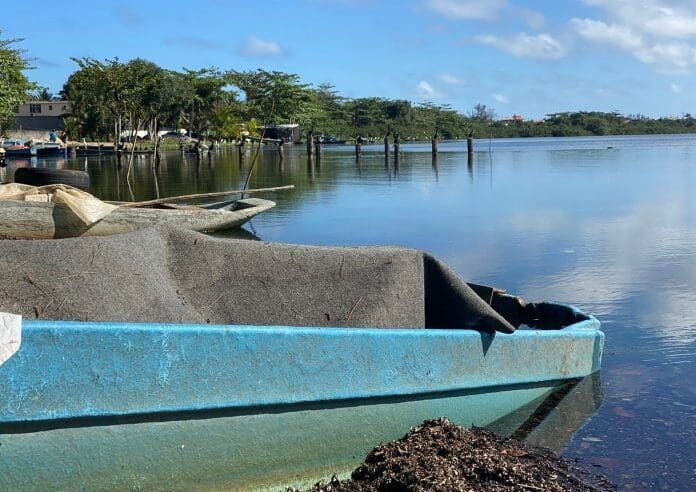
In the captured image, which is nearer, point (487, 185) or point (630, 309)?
point (630, 309)

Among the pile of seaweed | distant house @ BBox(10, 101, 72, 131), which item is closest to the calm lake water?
the pile of seaweed

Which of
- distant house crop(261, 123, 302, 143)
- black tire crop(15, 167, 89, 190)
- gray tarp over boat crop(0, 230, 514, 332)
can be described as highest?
distant house crop(261, 123, 302, 143)

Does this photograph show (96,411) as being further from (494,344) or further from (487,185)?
(487,185)

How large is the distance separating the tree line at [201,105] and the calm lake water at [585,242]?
16.4ft

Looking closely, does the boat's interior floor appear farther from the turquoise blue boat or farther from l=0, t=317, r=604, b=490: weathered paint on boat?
l=0, t=317, r=604, b=490: weathered paint on boat

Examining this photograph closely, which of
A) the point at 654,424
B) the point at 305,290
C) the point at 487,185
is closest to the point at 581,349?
the point at 654,424

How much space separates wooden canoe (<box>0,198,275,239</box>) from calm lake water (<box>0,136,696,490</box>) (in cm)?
180

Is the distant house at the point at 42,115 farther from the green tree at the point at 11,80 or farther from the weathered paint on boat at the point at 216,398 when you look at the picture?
the weathered paint on boat at the point at 216,398

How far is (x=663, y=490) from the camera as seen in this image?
496cm

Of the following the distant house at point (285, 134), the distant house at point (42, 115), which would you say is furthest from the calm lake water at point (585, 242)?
the distant house at point (285, 134)

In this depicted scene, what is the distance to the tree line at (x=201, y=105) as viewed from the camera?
60.2 metres

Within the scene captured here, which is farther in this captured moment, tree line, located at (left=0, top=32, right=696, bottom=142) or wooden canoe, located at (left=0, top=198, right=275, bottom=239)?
tree line, located at (left=0, top=32, right=696, bottom=142)

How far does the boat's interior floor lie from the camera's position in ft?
13.3

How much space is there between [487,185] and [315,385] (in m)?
30.1
